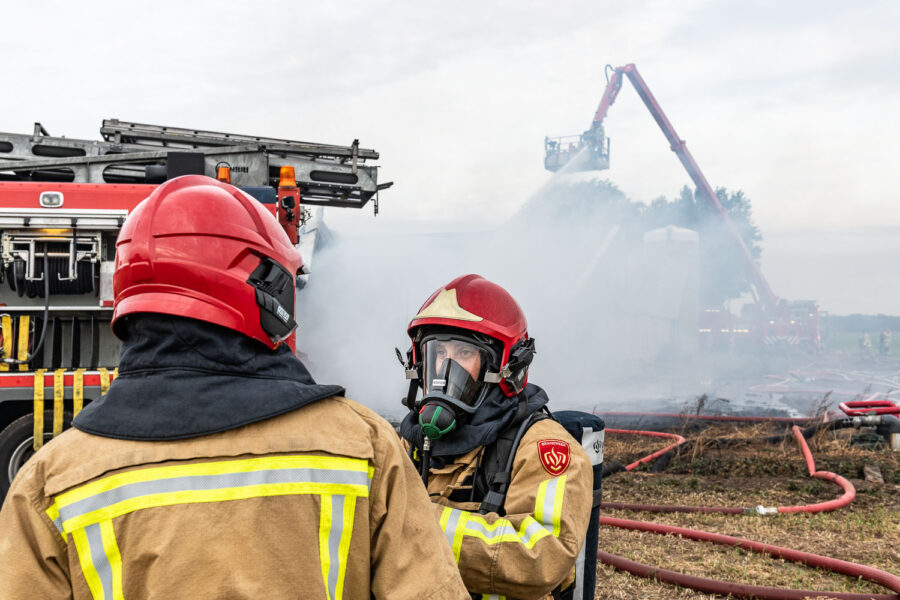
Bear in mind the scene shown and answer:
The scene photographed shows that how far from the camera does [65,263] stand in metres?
5.54

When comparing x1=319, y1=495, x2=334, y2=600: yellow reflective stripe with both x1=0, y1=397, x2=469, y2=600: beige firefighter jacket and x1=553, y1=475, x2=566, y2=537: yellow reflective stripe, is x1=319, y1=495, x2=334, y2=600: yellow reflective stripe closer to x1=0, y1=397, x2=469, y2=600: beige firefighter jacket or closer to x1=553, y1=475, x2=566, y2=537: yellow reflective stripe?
x1=0, y1=397, x2=469, y2=600: beige firefighter jacket

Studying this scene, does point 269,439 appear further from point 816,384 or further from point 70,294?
point 816,384

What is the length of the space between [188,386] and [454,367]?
60.0 inches

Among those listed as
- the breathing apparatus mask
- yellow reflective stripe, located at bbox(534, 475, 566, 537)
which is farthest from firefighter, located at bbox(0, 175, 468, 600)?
the breathing apparatus mask

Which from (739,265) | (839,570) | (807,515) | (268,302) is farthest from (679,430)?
(739,265)

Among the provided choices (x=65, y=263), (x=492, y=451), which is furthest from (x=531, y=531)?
(x=65, y=263)

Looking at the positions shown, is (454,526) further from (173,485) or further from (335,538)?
(173,485)

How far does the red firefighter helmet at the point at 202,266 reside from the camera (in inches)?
55.1

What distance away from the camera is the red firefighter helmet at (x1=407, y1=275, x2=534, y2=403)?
2.78m

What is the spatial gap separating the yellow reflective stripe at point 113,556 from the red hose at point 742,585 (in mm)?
3465

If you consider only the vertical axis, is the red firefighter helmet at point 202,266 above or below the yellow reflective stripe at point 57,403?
above

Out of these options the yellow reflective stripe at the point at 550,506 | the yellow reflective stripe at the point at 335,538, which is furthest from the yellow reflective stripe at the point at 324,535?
the yellow reflective stripe at the point at 550,506

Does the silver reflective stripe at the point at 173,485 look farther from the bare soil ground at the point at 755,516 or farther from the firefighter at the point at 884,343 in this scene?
the firefighter at the point at 884,343

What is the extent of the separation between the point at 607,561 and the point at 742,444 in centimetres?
470
